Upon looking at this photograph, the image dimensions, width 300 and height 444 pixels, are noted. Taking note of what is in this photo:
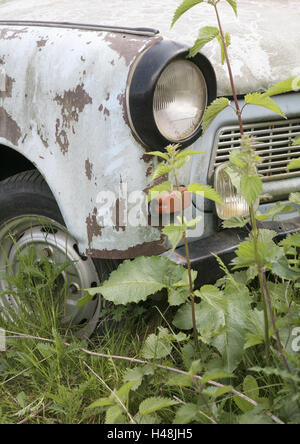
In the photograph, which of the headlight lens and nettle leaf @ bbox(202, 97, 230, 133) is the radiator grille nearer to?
the headlight lens

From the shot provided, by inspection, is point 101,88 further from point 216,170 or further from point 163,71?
point 216,170

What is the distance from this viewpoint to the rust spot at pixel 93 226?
163 centimetres

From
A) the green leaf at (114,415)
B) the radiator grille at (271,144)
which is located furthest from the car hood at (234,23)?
the green leaf at (114,415)

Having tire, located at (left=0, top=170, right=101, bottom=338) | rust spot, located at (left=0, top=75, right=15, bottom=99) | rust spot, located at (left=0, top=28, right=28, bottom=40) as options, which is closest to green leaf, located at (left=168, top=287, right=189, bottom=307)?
tire, located at (left=0, top=170, right=101, bottom=338)

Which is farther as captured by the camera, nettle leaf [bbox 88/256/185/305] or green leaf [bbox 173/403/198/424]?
nettle leaf [bbox 88/256/185/305]

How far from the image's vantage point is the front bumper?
1641mm

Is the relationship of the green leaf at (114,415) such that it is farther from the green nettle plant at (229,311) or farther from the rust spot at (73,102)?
the rust spot at (73,102)

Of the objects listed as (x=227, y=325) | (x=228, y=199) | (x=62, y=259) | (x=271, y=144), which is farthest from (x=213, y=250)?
(x=62, y=259)

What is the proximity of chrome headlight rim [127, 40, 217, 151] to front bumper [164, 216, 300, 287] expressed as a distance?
1.09 feet

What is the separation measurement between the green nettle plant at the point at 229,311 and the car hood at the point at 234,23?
0.31 metres

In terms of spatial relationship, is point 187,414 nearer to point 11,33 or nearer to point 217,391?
point 217,391

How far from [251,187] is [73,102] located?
661mm

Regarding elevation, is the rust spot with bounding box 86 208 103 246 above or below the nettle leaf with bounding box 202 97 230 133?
below

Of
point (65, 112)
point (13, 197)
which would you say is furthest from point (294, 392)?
point (13, 197)
